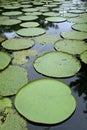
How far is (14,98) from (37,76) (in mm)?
377

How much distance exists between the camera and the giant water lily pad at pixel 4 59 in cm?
185

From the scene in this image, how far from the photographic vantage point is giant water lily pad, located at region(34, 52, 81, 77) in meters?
1.74

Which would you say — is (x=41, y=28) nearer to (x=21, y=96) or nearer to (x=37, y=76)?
(x=37, y=76)

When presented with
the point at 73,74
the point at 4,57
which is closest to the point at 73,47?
the point at 73,74

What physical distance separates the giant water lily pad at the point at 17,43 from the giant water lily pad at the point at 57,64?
1.19 feet

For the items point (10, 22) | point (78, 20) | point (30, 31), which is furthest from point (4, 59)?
point (78, 20)

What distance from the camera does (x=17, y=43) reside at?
2371mm

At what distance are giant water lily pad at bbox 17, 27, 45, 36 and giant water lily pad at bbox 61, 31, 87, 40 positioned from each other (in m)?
0.33

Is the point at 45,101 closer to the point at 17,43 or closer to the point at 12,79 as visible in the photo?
the point at 12,79

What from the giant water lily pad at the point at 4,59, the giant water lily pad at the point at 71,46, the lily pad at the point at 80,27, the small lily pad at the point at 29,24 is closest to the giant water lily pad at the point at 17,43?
the giant water lily pad at the point at 4,59

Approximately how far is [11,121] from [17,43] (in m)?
1.30

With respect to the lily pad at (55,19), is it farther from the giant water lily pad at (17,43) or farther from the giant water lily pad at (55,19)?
the giant water lily pad at (17,43)

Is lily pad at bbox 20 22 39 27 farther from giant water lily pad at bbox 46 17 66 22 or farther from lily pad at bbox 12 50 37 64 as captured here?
lily pad at bbox 12 50 37 64

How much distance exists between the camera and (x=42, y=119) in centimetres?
123
